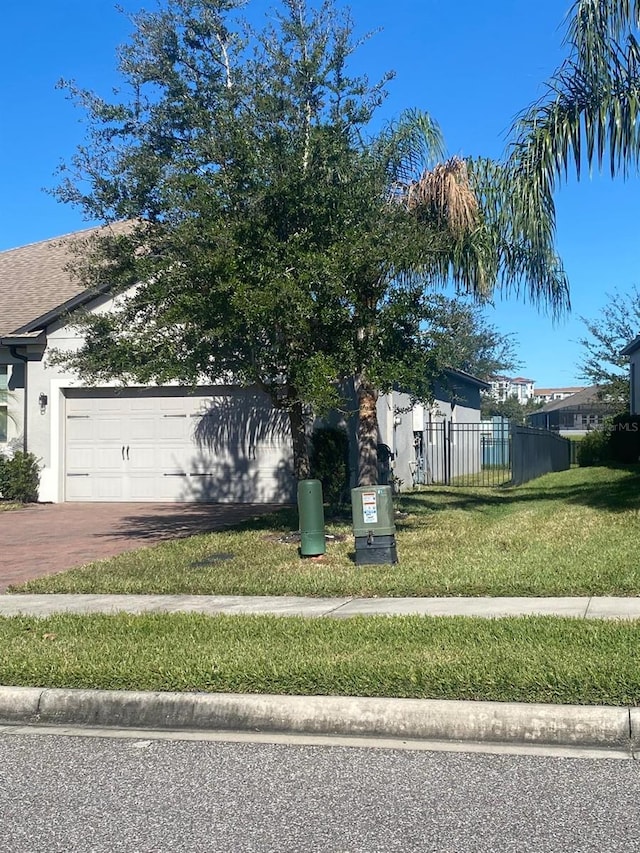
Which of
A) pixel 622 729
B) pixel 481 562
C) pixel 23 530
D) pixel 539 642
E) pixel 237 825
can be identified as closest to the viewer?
pixel 237 825

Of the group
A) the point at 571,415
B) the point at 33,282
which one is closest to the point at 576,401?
the point at 571,415

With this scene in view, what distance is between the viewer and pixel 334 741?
586 cm

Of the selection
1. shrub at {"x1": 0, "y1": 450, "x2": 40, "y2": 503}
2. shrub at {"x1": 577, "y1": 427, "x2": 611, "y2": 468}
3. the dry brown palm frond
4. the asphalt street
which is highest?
the dry brown palm frond

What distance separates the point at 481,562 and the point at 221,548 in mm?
3695

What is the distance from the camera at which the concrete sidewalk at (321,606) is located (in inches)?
329

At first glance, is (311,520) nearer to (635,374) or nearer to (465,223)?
(465,223)

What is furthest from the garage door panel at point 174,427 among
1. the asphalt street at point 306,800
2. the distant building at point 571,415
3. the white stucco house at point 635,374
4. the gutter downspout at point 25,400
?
the distant building at point 571,415

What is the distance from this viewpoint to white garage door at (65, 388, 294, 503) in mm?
19594

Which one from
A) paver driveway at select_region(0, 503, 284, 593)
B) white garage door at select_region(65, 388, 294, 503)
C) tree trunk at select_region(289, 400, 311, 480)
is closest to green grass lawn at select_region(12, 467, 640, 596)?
paver driveway at select_region(0, 503, 284, 593)

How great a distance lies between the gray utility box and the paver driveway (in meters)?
3.77

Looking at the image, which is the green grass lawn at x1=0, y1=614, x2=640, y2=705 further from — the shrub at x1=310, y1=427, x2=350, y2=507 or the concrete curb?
the shrub at x1=310, y1=427, x2=350, y2=507

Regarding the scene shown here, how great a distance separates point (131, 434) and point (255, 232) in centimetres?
970

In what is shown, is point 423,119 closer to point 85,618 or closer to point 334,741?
point 85,618

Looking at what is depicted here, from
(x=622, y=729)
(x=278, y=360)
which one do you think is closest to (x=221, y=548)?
(x=278, y=360)
